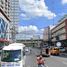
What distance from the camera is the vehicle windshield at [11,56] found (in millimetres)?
23944

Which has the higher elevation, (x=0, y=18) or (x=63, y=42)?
(x=0, y=18)

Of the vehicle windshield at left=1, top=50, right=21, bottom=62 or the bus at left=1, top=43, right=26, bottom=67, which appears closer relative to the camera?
the bus at left=1, top=43, right=26, bottom=67

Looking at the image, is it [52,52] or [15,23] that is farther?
[15,23]

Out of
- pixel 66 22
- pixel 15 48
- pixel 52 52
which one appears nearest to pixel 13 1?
pixel 66 22

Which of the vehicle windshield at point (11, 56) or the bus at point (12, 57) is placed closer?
the bus at point (12, 57)

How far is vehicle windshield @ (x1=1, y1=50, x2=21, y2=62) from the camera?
23.9 m

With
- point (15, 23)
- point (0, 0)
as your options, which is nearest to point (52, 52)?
point (15, 23)

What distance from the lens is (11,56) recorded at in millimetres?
24234

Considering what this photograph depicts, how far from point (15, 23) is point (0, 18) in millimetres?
6003

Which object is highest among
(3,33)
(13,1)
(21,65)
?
(13,1)

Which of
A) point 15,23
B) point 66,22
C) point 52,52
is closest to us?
point 52,52

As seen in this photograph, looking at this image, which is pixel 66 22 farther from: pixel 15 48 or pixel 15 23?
pixel 15 48

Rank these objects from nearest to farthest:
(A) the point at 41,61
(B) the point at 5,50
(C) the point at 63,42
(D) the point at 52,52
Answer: (A) the point at 41,61 < (B) the point at 5,50 < (D) the point at 52,52 < (C) the point at 63,42

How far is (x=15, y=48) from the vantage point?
82.5 ft
